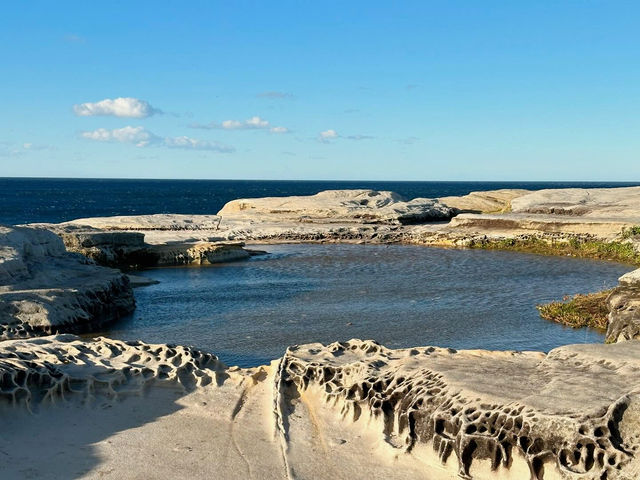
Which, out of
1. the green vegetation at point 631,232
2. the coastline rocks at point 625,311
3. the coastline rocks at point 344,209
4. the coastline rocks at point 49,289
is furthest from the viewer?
the coastline rocks at point 344,209

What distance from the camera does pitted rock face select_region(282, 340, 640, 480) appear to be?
7516 mm

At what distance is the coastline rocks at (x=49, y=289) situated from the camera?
17.0 meters

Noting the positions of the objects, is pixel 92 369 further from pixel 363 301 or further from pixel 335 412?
pixel 363 301

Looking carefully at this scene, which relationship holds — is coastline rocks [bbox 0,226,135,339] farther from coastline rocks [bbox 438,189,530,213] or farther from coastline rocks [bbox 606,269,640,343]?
coastline rocks [bbox 438,189,530,213]

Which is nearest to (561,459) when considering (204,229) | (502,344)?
(502,344)

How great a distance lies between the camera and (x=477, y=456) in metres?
8.34

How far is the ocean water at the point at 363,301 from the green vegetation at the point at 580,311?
0.39 meters

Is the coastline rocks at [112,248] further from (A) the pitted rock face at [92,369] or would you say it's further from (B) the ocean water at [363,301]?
(A) the pitted rock face at [92,369]

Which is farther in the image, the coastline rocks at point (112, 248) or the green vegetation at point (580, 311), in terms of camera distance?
the coastline rocks at point (112, 248)

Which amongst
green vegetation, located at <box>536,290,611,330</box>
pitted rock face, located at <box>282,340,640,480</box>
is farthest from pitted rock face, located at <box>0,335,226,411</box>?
green vegetation, located at <box>536,290,611,330</box>

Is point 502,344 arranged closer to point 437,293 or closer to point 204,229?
point 437,293

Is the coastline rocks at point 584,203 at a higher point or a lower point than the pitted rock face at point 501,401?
higher

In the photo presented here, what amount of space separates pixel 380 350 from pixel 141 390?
158 inches

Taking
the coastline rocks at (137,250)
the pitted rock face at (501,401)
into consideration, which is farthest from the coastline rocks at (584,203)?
the pitted rock face at (501,401)
